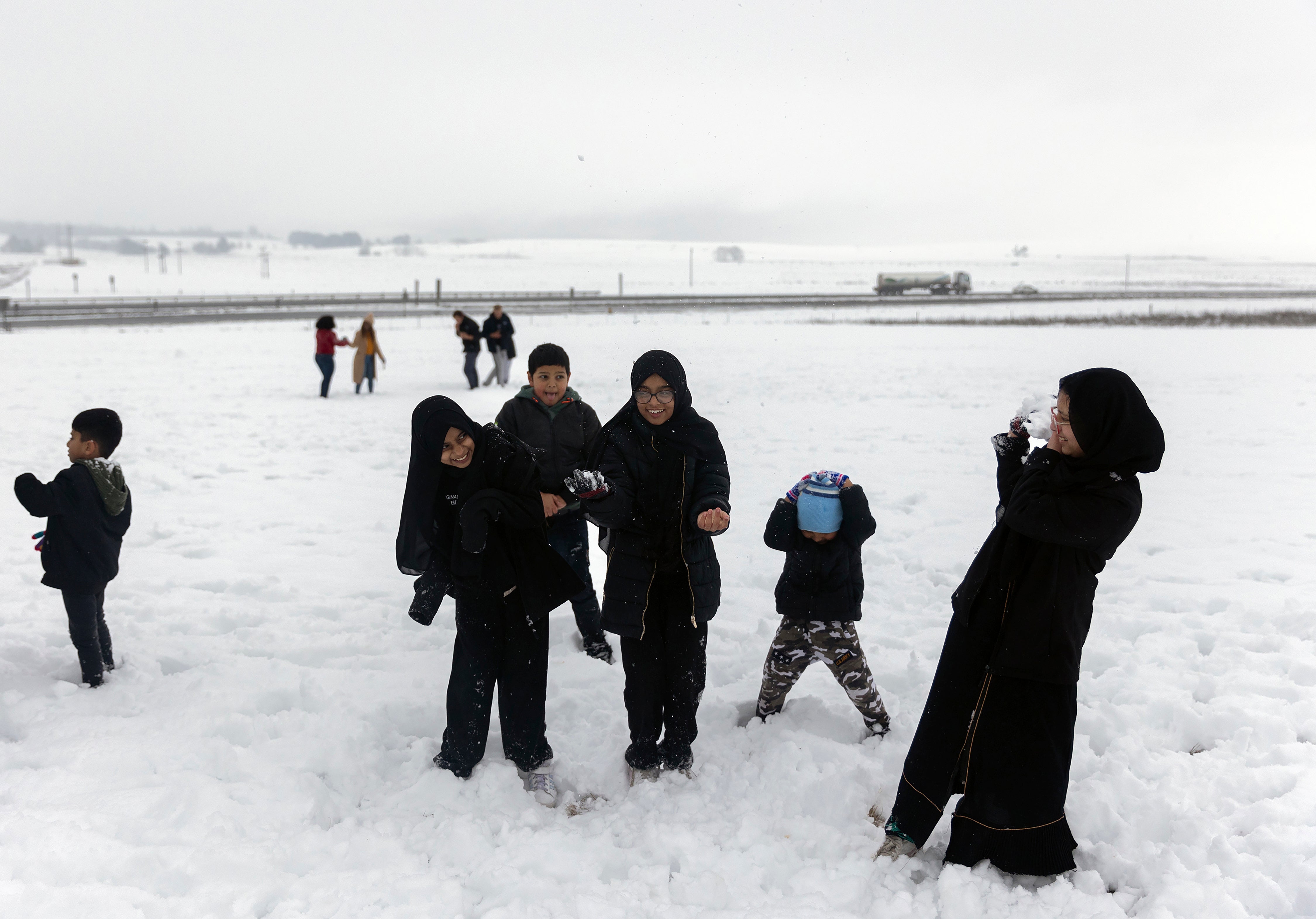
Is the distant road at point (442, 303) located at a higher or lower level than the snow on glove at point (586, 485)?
higher

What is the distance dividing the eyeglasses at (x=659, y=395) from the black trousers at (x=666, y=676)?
711mm

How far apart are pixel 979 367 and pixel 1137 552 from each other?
1181cm

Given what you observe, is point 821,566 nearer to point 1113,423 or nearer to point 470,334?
point 1113,423

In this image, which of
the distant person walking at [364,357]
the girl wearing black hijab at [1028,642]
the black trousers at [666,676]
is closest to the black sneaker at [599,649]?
the black trousers at [666,676]

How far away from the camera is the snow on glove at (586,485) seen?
3176mm

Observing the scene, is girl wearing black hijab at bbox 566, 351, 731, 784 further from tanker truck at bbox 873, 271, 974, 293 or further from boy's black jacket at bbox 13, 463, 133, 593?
tanker truck at bbox 873, 271, 974, 293

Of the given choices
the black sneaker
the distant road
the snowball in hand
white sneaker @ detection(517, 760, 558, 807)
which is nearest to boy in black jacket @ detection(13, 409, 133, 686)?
white sneaker @ detection(517, 760, 558, 807)

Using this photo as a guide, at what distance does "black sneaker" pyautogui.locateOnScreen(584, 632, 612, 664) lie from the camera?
186 inches

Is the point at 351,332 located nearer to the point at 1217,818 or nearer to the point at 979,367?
the point at 979,367

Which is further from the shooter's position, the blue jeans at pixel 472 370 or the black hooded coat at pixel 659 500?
the blue jeans at pixel 472 370

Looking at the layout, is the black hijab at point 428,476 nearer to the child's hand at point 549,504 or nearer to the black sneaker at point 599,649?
the child's hand at point 549,504

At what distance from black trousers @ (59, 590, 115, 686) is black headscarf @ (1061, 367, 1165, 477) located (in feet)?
14.4

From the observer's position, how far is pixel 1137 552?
6.43 metres

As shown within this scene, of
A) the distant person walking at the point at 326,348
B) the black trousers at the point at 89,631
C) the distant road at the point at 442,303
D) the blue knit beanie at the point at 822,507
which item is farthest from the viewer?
the distant road at the point at 442,303
